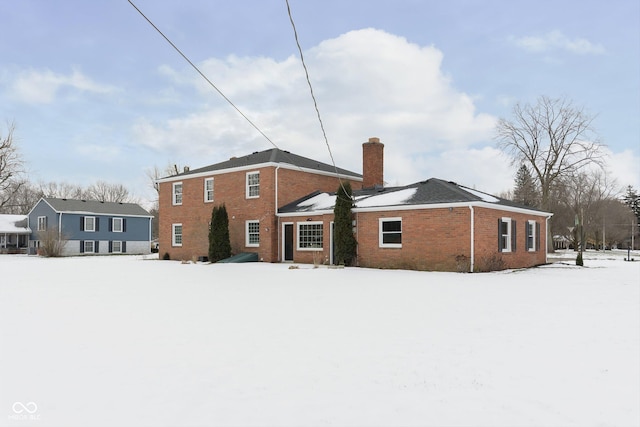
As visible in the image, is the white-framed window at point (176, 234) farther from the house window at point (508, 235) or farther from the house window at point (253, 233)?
the house window at point (508, 235)

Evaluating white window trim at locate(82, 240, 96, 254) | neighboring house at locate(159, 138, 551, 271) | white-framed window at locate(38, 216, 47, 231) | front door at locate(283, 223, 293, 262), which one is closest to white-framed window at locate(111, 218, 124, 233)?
white window trim at locate(82, 240, 96, 254)

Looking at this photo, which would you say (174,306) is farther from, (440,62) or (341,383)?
(440,62)

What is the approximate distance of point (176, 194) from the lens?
1206 inches

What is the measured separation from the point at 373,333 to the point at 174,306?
4857mm

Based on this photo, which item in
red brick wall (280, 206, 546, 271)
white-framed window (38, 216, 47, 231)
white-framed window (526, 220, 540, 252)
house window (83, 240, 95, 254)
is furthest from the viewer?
house window (83, 240, 95, 254)

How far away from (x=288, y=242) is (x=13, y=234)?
39.6 meters

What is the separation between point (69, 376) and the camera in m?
4.83

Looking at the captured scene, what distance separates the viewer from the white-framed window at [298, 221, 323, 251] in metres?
23.4

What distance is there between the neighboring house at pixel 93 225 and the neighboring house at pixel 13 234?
160 cm

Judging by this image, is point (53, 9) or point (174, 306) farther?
point (53, 9)

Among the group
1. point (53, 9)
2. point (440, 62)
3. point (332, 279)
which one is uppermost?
point (440, 62)

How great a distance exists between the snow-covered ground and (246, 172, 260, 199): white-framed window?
15860 millimetres

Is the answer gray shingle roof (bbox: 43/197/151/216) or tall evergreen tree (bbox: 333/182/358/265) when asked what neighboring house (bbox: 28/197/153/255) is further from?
tall evergreen tree (bbox: 333/182/358/265)

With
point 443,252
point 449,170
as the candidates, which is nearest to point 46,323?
point 443,252
